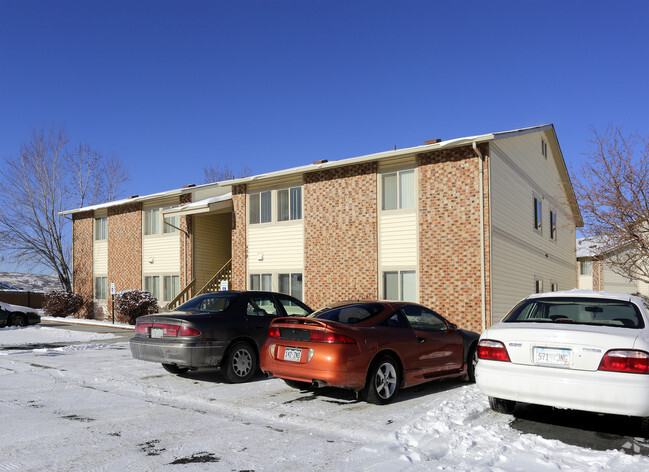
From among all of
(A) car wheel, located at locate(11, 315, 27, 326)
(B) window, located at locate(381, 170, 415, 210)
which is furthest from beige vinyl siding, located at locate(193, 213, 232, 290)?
(B) window, located at locate(381, 170, 415, 210)

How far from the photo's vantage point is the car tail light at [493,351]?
19.7 feet

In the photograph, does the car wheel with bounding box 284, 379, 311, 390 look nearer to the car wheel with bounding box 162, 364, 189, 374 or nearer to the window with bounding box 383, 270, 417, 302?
the car wheel with bounding box 162, 364, 189, 374

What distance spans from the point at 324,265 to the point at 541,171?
9.90m

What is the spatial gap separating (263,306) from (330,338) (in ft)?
9.18

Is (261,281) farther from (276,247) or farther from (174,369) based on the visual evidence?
(174,369)

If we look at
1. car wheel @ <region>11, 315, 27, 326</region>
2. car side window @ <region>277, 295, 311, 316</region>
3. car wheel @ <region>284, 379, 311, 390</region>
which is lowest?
car wheel @ <region>11, 315, 27, 326</region>

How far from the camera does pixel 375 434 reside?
5703 millimetres

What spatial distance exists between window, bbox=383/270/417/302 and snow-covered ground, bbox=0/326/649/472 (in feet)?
24.0

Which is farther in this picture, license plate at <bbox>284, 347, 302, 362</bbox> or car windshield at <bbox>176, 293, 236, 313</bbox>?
car windshield at <bbox>176, 293, 236, 313</bbox>

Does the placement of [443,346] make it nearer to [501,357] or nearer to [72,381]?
[501,357]

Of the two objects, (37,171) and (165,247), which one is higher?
(37,171)

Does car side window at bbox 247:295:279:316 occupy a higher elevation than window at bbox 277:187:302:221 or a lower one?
lower

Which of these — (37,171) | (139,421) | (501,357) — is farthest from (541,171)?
(37,171)

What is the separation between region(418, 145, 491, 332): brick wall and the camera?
14.9m
